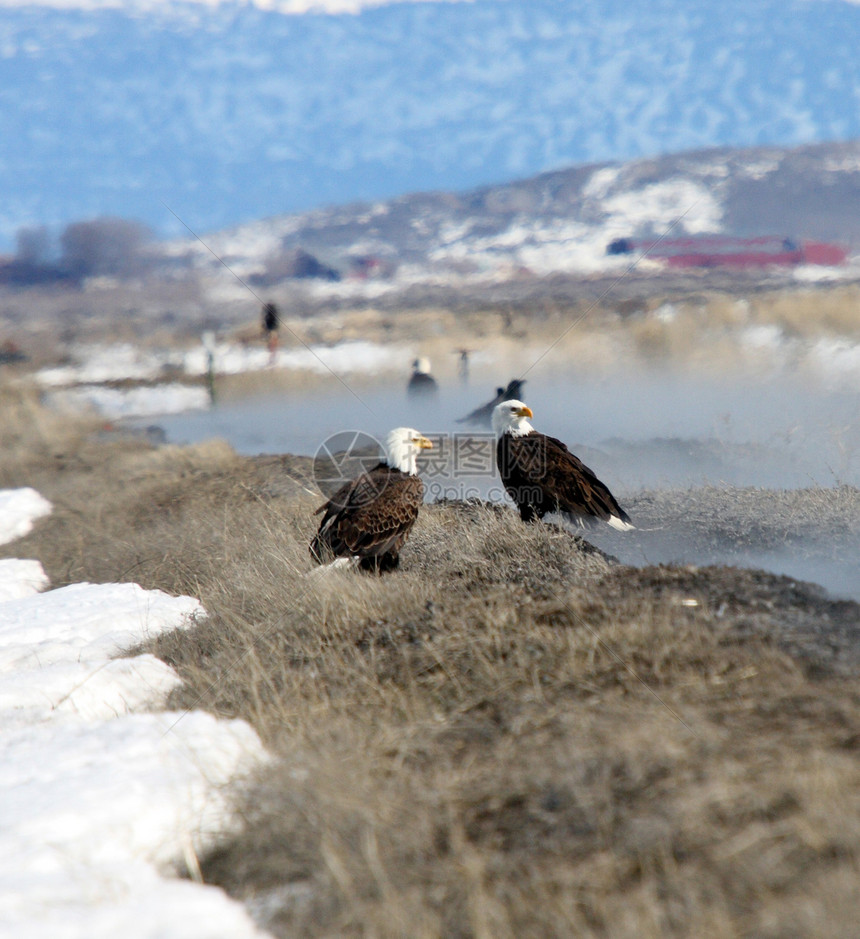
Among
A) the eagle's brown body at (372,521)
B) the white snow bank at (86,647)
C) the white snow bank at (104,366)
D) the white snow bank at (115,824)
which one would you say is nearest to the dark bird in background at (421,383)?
the white snow bank at (104,366)

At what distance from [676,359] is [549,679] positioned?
22933 millimetres

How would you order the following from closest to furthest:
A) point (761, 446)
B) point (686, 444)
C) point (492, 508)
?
point (492, 508)
point (761, 446)
point (686, 444)

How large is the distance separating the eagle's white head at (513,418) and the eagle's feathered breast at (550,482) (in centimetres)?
7

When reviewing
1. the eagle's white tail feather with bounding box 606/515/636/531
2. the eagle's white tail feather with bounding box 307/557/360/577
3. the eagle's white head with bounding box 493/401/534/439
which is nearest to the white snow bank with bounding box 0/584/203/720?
the eagle's white tail feather with bounding box 307/557/360/577

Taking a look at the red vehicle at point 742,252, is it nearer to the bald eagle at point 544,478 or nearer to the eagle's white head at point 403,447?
the bald eagle at point 544,478

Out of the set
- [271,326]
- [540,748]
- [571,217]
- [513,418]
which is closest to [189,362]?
[271,326]

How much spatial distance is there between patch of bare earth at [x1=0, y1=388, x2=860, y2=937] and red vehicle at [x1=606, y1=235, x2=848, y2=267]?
39883mm

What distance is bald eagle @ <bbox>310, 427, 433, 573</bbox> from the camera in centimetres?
734

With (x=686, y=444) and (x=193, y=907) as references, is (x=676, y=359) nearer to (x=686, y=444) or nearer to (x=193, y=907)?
(x=686, y=444)

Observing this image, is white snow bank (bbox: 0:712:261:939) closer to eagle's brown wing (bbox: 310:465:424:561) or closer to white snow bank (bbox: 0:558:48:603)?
eagle's brown wing (bbox: 310:465:424:561)

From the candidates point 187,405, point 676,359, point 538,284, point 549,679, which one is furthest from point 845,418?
point 538,284

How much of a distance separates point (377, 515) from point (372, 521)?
0.08m

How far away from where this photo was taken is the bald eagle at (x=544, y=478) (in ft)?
28.0

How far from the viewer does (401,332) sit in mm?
33281
